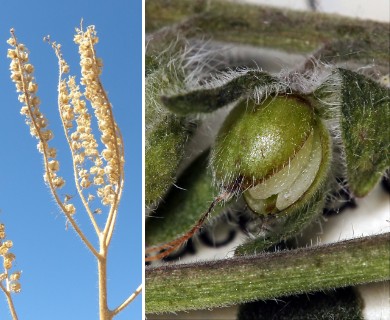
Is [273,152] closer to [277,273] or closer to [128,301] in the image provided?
[277,273]

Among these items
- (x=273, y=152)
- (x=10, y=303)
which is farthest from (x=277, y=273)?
(x=10, y=303)

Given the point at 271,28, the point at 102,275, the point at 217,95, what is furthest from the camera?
the point at 271,28

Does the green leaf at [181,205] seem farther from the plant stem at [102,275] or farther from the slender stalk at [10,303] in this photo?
the slender stalk at [10,303]

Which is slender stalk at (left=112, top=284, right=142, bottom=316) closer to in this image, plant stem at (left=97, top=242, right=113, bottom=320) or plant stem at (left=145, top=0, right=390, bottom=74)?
plant stem at (left=97, top=242, right=113, bottom=320)

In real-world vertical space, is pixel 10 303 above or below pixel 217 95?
below

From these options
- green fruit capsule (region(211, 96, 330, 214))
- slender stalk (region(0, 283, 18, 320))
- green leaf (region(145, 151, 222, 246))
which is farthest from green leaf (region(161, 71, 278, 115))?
slender stalk (region(0, 283, 18, 320))

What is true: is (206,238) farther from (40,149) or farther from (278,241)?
(40,149)

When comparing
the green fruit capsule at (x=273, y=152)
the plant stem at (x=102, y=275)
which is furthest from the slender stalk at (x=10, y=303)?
the green fruit capsule at (x=273, y=152)

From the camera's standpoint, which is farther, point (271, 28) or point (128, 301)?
point (271, 28)
